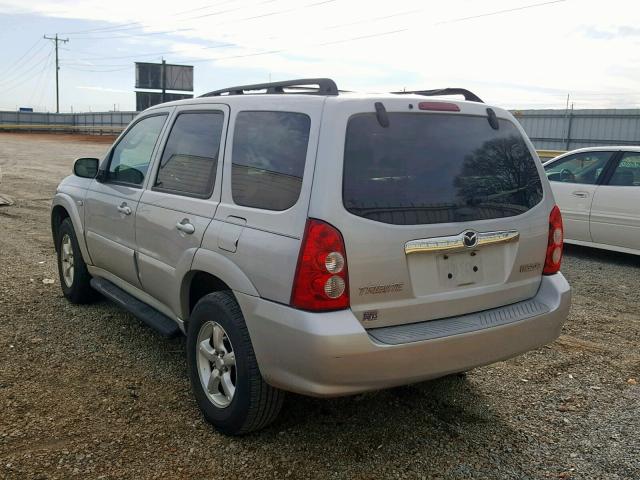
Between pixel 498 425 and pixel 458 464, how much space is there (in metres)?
0.53

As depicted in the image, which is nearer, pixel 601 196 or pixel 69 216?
pixel 69 216

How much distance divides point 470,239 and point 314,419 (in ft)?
4.58

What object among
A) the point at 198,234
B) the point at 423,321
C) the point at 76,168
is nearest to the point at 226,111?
the point at 198,234

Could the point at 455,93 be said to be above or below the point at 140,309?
above

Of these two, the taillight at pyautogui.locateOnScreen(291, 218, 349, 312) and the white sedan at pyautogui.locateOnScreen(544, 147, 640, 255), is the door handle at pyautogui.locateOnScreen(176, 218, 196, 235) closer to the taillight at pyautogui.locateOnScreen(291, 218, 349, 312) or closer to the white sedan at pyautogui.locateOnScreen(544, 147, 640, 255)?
the taillight at pyautogui.locateOnScreen(291, 218, 349, 312)

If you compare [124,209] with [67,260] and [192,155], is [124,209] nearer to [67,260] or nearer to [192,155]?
[192,155]

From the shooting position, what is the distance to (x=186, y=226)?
3627 mm

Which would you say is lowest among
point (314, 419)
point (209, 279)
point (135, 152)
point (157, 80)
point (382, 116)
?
point (314, 419)

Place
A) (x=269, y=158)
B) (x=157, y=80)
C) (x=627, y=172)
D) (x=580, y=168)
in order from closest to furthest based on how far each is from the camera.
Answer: (x=269, y=158), (x=627, y=172), (x=580, y=168), (x=157, y=80)

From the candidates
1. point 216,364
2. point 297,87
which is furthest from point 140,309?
point 297,87

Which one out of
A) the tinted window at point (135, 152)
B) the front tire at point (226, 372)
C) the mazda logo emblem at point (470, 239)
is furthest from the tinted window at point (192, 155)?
the mazda logo emblem at point (470, 239)

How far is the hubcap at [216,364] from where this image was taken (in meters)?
3.38

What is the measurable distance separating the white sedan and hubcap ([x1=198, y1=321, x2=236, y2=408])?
20.1 feet

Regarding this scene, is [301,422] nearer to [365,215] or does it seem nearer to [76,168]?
[365,215]
